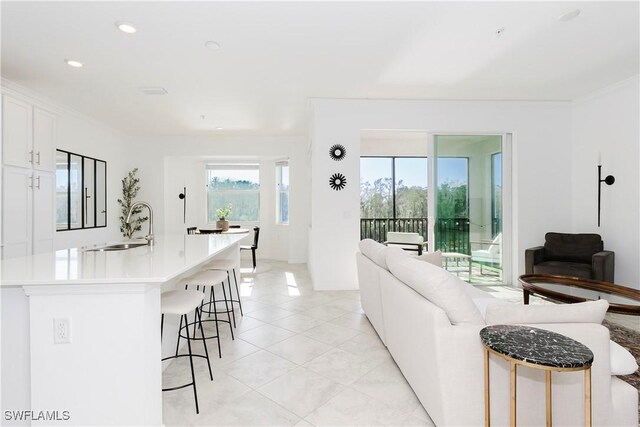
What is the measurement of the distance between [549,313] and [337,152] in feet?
11.5

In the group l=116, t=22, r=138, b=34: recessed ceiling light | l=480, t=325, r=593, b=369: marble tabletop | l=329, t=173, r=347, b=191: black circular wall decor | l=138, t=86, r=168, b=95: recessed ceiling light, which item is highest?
l=138, t=86, r=168, b=95: recessed ceiling light

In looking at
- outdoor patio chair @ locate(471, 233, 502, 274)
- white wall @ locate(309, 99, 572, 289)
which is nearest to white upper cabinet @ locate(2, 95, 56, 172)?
white wall @ locate(309, 99, 572, 289)

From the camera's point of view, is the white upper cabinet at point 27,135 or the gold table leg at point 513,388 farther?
the white upper cabinet at point 27,135

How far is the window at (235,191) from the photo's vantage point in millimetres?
8055

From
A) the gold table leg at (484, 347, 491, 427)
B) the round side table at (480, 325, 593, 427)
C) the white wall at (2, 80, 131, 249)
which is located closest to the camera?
the round side table at (480, 325, 593, 427)

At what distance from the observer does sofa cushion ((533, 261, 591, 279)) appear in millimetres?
3789

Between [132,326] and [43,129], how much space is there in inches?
156

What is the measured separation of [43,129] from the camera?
4.11 metres

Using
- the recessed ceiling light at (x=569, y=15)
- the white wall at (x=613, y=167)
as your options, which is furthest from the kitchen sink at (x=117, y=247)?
the white wall at (x=613, y=167)

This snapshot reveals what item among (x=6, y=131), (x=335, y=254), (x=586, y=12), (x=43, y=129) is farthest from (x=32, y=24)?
(x=586, y=12)

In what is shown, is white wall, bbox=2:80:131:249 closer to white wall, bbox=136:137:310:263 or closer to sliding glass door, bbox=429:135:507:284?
white wall, bbox=136:137:310:263

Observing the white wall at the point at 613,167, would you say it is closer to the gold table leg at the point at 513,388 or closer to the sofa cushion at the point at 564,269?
the sofa cushion at the point at 564,269

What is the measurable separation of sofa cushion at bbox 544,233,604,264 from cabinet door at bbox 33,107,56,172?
21.7ft

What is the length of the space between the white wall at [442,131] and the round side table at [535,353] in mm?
3300
